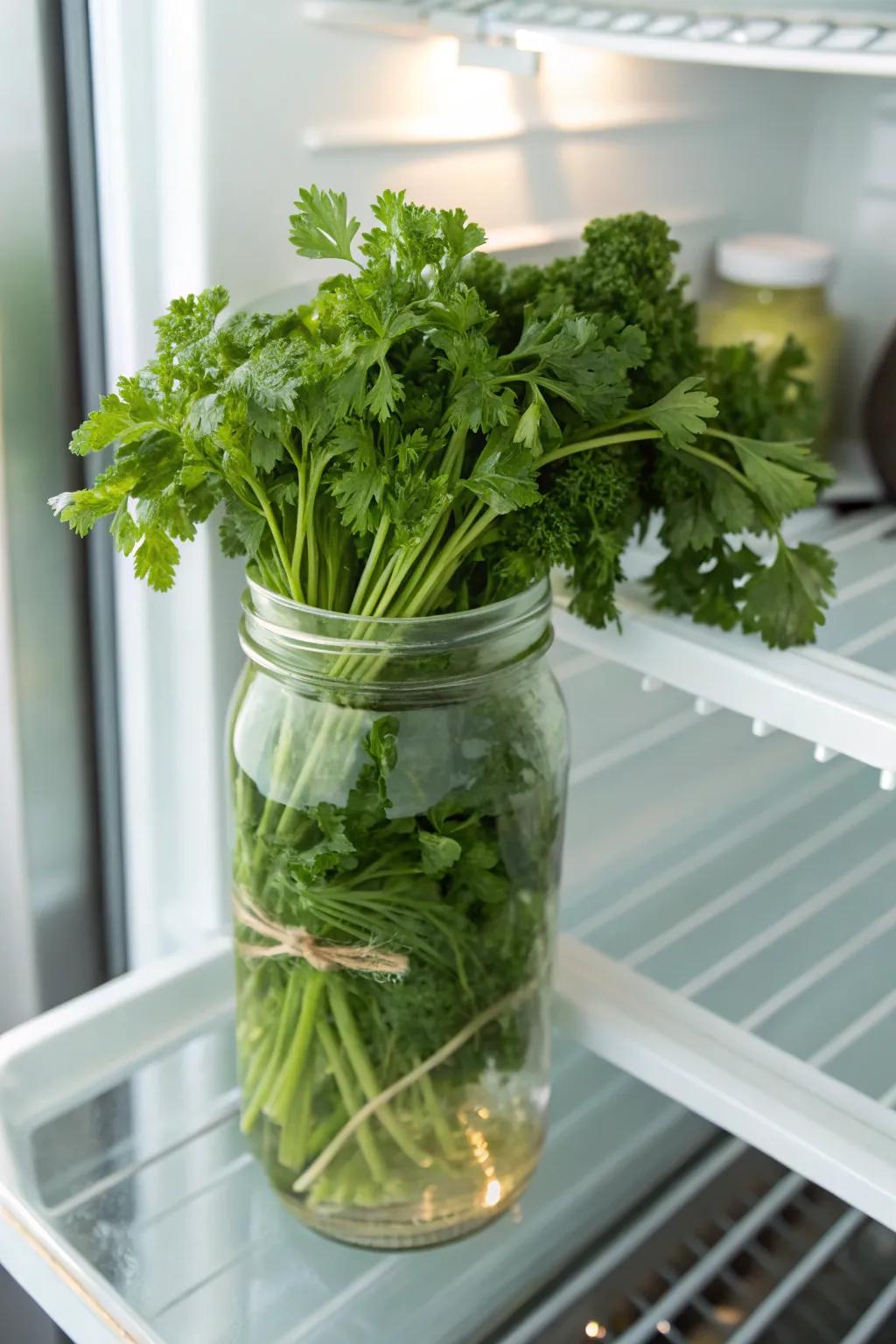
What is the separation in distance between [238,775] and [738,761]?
0.64 metres

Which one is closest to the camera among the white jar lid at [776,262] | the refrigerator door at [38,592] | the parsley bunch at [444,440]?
the parsley bunch at [444,440]

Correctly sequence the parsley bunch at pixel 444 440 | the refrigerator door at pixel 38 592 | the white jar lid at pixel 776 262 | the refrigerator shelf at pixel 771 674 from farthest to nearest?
the white jar lid at pixel 776 262
the refrigerator door at pixel 38 592
the refrigerator shelf at pixel 771 674
the parsley bunch at pixel 444 440

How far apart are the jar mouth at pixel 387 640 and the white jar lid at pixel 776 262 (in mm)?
443

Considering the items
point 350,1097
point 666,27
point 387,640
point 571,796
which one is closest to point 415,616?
point 387,640

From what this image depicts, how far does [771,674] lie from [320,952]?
245 mm

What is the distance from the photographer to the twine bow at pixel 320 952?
611 mm

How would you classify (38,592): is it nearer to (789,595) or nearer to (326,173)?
(326,173)

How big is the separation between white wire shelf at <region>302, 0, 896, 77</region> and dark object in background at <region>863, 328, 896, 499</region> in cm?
29

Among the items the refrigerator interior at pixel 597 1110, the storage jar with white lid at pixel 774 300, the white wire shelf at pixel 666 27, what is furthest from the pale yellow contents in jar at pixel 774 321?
the white wire shelf at pixel 666 27

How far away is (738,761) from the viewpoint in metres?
1.18

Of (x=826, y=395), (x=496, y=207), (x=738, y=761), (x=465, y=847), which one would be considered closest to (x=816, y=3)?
(x=496, y=207)

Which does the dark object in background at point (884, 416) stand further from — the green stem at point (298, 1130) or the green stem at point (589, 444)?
the green stem at point (298, 1130)

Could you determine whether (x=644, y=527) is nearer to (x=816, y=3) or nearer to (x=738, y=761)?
(x=816, y=3)

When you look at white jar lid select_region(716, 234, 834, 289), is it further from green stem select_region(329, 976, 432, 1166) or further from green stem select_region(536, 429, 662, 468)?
green stem select_region(329, 976, 432, 1166)
